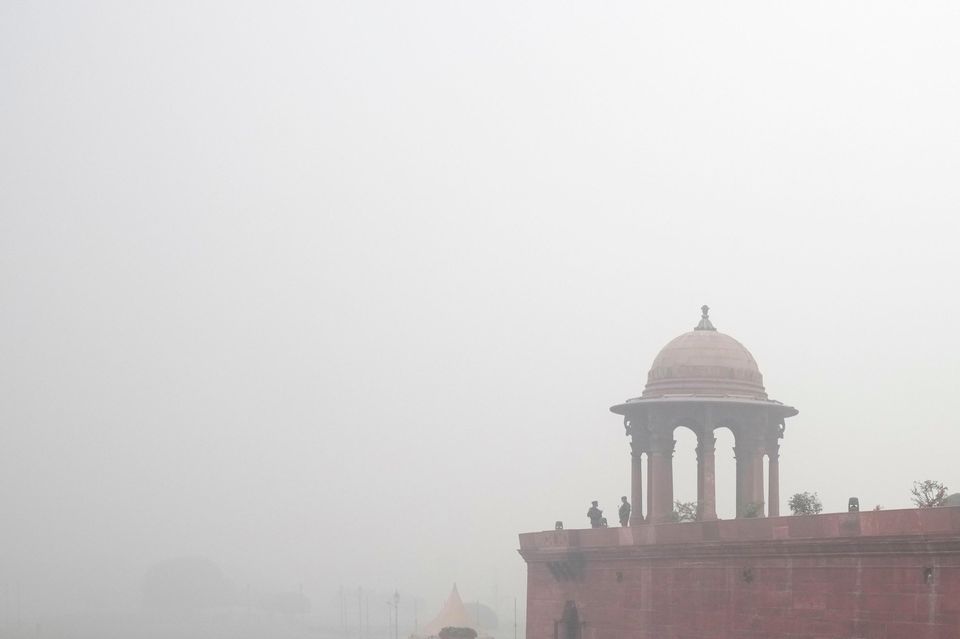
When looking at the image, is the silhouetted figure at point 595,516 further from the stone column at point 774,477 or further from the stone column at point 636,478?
the stone column at point 774,477

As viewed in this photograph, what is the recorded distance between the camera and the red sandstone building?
22812 mm

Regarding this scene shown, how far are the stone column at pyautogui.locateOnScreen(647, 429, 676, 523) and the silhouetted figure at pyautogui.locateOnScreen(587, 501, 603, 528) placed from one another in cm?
118

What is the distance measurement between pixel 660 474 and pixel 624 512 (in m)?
1.43

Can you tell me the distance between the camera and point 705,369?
3688 cm

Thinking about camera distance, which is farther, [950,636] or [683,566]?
[683,566]

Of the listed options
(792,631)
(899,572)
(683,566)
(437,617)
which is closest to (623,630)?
(683,566)

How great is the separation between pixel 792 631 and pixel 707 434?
1151 cm

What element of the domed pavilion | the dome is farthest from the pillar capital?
the dome

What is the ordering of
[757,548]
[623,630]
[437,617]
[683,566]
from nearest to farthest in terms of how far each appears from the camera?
[757,548], [683,566], [623,630], [437,617]

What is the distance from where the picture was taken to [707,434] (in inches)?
1451

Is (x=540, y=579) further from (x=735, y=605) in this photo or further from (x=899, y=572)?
(x=899, y=572)

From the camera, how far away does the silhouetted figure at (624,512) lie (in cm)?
Answer: 3734

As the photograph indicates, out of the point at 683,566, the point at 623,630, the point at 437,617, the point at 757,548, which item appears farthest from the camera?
the point at 437,617

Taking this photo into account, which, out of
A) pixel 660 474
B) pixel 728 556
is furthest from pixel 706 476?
pixel 728 556
